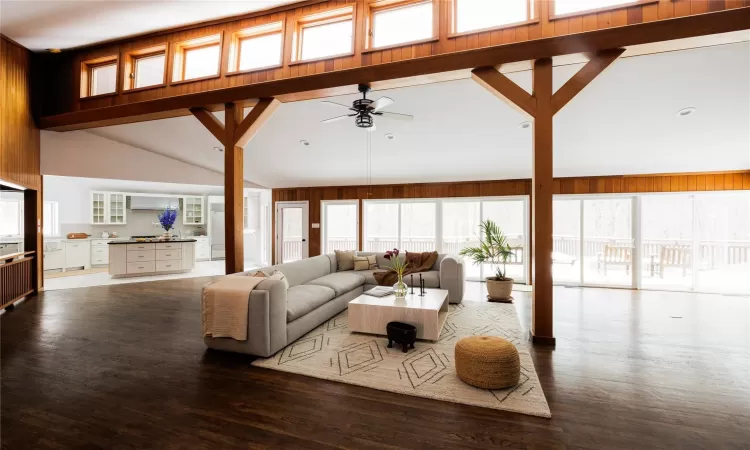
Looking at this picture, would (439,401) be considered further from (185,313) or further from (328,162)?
(328,162)

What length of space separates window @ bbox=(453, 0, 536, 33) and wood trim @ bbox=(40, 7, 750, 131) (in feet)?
1.25

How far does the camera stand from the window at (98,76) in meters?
5.52

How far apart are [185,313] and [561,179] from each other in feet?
23.8

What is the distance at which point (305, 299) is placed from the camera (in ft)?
12.9

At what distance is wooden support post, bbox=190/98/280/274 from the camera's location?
439 cm

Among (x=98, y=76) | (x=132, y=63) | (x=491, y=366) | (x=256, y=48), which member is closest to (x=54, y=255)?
(x=98, y=76)

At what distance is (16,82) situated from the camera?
5246mm

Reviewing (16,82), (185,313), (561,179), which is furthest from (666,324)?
(16,82)

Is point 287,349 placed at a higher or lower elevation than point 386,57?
lower

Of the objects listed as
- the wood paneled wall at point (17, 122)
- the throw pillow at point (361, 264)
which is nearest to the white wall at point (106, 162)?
the wood paneled wall at point (17, 122)

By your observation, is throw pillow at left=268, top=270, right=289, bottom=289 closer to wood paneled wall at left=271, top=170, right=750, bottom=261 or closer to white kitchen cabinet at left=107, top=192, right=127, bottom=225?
wood paneled wall at left=271, top=170, right=750, bottom=261

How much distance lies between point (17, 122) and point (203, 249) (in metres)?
5.98

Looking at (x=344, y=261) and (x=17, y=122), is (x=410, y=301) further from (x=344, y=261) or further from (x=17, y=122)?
(x=17, y=122)

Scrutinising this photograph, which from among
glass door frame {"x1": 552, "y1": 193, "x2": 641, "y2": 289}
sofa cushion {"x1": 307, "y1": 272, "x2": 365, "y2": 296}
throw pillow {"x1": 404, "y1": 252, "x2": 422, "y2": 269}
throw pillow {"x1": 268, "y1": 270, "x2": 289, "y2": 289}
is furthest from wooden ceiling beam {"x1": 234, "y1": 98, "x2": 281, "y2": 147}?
glass door frame {"x1": 552, "y1": 193, "x2": 641, "y2": 289}
